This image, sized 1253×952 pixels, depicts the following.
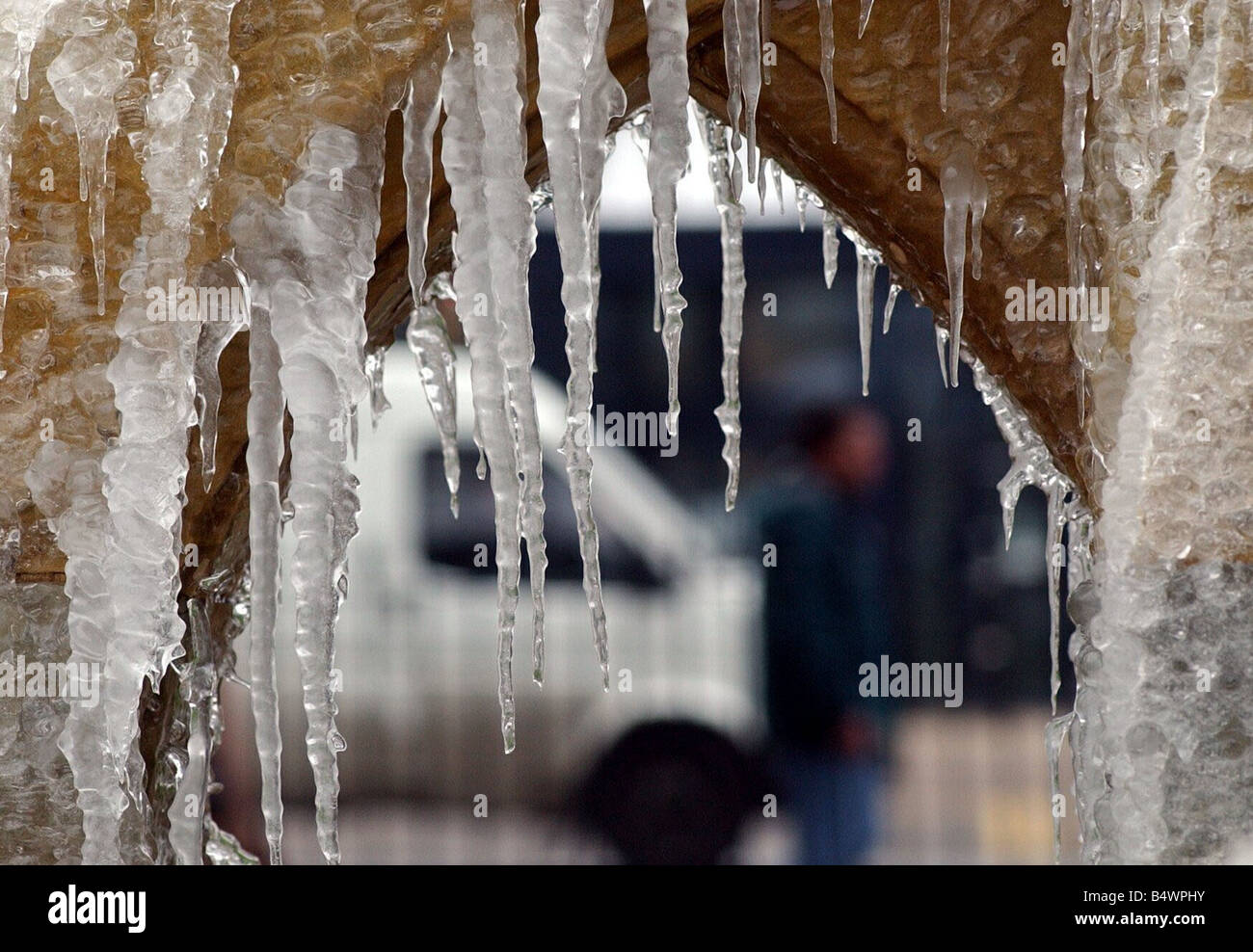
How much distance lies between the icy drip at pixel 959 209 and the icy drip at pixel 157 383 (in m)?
0.95

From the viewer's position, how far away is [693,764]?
4.95 m

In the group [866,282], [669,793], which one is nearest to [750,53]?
[866,282]

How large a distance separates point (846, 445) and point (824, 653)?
0.92 metres

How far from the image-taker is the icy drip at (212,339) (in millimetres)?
1404

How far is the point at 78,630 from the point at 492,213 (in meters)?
0.72

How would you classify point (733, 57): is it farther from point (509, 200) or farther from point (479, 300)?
point (479, 300)

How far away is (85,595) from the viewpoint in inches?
55.8

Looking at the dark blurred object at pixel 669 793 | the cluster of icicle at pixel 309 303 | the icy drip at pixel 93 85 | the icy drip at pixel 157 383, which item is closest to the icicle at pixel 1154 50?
the cluster of icicle at pixel 309 303

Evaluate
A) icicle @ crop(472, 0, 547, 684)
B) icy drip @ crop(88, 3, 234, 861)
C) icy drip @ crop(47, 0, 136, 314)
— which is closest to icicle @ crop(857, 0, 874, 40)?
icicle @ crop(472, 0, 547, 684)

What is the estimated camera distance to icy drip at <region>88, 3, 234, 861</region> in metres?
1.36

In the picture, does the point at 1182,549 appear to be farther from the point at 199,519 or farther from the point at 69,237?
the point at 69,237

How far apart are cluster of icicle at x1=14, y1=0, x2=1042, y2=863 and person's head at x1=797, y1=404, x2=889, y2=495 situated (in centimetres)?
364

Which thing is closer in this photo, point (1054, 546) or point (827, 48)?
point (827, 48)

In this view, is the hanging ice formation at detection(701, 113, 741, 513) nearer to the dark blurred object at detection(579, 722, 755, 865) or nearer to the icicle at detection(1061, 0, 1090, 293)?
the icicle at detection(1061, 0, 1090, 293)
